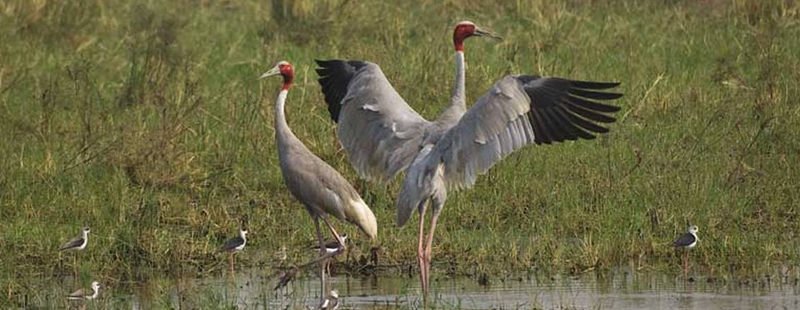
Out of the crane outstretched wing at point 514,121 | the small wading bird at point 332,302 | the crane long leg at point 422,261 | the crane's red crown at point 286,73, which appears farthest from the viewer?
the crane's red crown at point 286,73

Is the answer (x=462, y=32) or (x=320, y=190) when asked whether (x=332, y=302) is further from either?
(x=462, y=32)

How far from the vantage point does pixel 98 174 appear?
8961 millimetres

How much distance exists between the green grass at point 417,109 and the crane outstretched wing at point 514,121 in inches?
19.4

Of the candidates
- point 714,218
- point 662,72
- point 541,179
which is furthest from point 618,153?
point 662,72

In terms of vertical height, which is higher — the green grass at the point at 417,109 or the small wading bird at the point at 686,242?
the green grass at the point at 417,109

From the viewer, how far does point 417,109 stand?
10414 mm

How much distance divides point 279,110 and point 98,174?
5.36 ft

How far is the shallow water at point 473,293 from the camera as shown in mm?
6676

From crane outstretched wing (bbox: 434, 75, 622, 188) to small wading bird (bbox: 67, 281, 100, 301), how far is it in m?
1.58

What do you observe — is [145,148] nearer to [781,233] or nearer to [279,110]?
[279,110]

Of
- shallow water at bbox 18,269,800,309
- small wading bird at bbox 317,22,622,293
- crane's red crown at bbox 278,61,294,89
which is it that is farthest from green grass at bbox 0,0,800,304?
crane's red crown at bbox 278,61,294,89

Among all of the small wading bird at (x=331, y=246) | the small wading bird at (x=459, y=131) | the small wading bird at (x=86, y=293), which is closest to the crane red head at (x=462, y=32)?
the small wading bird at (x=459, y=131)

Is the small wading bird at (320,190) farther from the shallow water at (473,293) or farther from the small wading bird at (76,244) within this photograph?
the small wading bird at (76,244)

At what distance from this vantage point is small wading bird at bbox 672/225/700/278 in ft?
23.9
